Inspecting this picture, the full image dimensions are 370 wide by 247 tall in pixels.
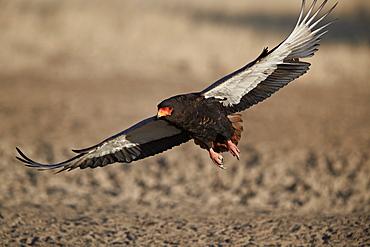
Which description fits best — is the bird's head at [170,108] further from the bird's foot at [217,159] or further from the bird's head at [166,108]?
the bird's foot at [217,159]

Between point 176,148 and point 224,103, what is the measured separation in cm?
475

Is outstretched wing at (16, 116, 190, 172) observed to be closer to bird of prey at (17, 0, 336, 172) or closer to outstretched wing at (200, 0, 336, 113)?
bird of prey at (17, 0, 336, 172)

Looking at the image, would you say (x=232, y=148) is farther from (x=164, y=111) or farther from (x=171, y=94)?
(x=171, y=94)

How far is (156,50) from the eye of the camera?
15.6 m

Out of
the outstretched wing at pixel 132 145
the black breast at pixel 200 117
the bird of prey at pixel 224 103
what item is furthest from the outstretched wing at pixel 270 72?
the outstretched wing at pixel 132 145

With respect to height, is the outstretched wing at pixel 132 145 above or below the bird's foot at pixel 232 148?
above

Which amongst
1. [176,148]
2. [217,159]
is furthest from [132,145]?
[176,148]

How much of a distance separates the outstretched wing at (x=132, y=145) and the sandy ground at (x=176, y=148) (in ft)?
4.17

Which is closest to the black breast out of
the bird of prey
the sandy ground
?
the bird of prey

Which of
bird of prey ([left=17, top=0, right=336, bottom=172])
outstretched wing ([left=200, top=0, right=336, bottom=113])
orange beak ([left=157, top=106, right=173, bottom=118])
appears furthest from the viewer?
outstretched wing ([left=200, top=0, right=336, bottom=113])

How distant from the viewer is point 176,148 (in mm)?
10898

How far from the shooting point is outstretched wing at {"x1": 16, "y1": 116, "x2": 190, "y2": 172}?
20.3 feet

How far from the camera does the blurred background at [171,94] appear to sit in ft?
30.1

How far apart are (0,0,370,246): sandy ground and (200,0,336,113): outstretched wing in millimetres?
1962
